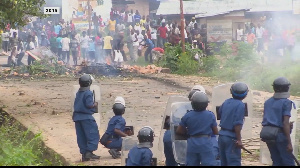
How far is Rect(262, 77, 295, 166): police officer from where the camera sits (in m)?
8.95

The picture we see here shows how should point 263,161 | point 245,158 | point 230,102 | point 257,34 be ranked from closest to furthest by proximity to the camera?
point 230,102
point 263,161
point 245,158
point 257,34

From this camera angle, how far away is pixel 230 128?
9102 millimetres

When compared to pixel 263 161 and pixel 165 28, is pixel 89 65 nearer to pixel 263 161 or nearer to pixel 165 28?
pixel 165 28

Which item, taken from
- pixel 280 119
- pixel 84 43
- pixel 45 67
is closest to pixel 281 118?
pixel 280 119

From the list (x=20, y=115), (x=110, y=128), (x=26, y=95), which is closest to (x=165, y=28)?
(x=26, y=95)

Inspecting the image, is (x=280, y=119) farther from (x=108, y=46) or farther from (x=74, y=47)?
(x=74, y=47)

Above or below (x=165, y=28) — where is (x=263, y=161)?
below

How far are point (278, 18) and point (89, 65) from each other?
1008cm

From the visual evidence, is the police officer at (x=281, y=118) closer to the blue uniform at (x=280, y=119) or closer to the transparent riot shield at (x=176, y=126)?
the blue uniform at (x=280, y=119)

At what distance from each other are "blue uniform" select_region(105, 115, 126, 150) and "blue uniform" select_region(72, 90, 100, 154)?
27cm

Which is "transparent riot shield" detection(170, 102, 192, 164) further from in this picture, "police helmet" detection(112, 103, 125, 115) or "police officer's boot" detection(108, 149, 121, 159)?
"police officer's boot" detection(108, 149, 121, 159)

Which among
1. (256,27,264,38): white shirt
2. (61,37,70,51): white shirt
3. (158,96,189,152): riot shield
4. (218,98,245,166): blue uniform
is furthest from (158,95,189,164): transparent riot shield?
(61,37,70,51): white shirt

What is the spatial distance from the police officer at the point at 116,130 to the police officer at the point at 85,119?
0.26 metres

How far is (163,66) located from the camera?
26.9m
